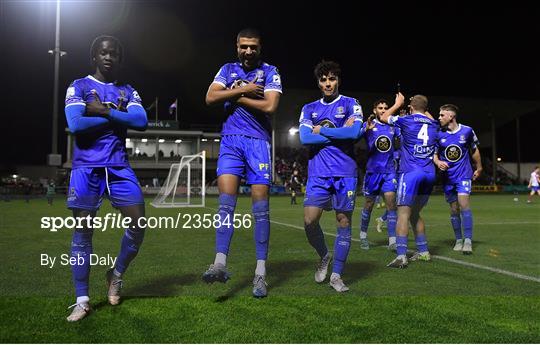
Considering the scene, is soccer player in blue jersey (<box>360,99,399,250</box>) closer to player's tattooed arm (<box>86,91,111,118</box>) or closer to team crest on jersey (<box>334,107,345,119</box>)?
team crest on jersey (<box>334,107,345,119</box>)

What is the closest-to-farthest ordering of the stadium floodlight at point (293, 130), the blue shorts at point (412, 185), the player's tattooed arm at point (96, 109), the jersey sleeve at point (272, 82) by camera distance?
the player's tattooed arm at point (96, 109), the jersey sleeve at point (272, 82), the blue shorts at point (412, 185), the stadium floodlight at point (293, 130)

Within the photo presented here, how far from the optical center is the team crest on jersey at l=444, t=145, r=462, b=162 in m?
7.63

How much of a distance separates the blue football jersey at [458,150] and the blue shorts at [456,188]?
7 centimetres

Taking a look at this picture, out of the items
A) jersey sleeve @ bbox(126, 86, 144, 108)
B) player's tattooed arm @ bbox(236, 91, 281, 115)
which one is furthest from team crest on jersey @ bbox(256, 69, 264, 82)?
jersey sleeve @ bbox(126, 86, 144, 108)

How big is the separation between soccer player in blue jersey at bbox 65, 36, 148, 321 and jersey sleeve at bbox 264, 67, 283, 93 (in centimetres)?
119

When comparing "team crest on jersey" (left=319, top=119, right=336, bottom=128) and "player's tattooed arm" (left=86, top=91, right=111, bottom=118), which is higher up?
"team crest on jersey" (left=319, top=119, right=336, bottom=128)

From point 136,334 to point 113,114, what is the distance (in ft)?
5.41

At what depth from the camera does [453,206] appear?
313 inches

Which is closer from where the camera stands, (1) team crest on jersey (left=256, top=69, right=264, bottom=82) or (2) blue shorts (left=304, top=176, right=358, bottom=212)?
(1) team crest on jersey (left=256, top=69, right=264, bottom=82)

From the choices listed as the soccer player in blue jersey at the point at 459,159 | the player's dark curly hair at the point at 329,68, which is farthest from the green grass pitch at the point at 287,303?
the player's dark curly hair at the point at 329,68

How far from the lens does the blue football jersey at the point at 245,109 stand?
171 inches

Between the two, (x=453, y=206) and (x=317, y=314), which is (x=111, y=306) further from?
(x=453, y=206)

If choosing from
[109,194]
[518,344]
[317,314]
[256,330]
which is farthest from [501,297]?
[109,194]

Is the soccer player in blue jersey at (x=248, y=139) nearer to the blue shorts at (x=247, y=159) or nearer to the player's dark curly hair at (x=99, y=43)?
the blue shorts at (x=247, y=159)
